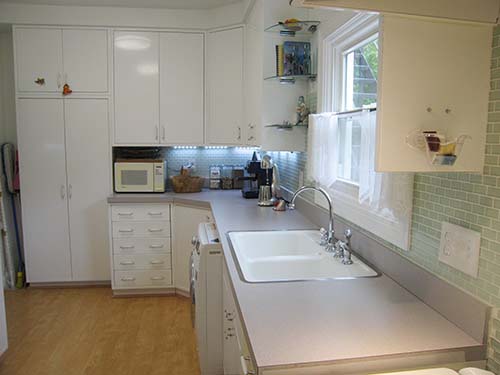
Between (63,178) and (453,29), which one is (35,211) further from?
(453,29)

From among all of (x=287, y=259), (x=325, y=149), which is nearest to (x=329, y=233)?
(x=287, y=259)

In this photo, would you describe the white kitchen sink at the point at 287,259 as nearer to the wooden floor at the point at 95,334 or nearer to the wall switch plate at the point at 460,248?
the wall switch plate at the point at 460,248

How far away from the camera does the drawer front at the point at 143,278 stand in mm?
3604

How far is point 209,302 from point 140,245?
1424mm

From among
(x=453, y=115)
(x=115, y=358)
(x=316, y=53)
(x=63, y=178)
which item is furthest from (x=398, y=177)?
(x=63, y=178)

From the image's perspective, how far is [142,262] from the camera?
11.9ft

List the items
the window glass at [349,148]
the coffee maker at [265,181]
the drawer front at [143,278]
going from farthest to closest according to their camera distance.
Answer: the drawer front at [143,278]
the coffee maker at [265,181]
the window glass at [349,148]

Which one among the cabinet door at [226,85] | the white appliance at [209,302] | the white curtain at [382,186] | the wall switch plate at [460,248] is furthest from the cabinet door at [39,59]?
the wall switch plate at [460,248]

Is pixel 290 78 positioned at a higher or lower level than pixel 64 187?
higher

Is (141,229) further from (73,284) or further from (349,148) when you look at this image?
(349,148)

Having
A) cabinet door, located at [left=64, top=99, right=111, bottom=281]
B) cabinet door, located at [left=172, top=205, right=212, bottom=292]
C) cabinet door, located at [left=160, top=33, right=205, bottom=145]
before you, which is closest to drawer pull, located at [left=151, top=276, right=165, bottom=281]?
cabinet door, located at [left=172, top=205, right=212, bottom=292]

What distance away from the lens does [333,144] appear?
6.98 feet

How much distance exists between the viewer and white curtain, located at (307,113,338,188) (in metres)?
2.12

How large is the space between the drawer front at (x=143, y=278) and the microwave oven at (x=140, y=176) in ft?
2.41
